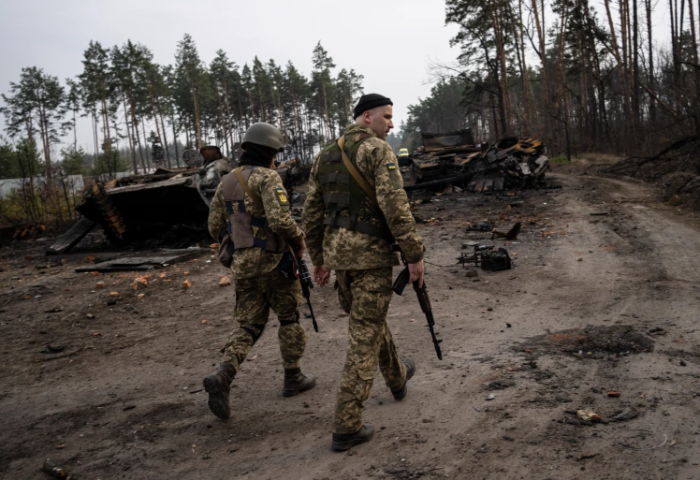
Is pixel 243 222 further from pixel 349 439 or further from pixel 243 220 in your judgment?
pixel 349 439

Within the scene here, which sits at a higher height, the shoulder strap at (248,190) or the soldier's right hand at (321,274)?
the shoulder strap at (248,190)

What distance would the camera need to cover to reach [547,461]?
8.86 ft

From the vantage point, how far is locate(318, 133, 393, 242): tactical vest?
10.4 feet

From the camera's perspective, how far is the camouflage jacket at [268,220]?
146 inches

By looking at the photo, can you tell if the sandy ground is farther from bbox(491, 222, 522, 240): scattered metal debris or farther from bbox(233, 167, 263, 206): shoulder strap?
bbox(233, 167, 263, 206): shoulder strap

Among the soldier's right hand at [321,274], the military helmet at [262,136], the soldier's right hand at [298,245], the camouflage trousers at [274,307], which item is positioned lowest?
the camouflage trousers at [274,307]

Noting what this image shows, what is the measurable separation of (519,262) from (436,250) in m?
1.58

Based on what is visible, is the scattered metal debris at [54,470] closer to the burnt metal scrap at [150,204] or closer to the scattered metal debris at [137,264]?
the scattered metal debris at [137,264]

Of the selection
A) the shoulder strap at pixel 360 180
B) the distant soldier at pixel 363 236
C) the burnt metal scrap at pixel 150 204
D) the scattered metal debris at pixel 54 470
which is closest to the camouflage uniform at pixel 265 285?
the distant soldier at pixel 363 236

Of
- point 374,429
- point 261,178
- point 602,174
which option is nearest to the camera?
point 374,429

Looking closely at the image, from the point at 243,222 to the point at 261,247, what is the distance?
0.22 metres

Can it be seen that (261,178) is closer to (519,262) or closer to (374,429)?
(374,429)

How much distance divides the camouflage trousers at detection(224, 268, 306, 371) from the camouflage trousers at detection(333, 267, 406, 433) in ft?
2.46

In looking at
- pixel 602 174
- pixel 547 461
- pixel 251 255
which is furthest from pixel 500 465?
pixel 602 174
